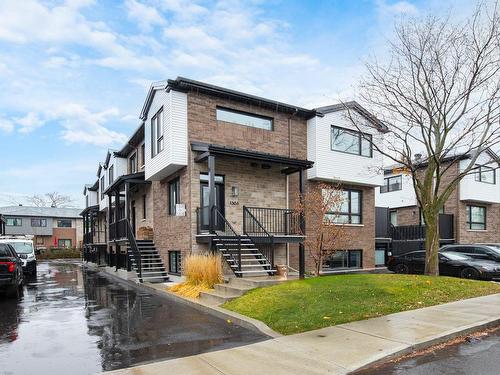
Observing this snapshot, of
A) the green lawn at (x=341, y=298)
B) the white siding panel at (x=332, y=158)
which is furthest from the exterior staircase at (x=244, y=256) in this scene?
the white siding panel at (x=332, y=158)

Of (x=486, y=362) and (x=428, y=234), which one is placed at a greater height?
(x=428, y=234)

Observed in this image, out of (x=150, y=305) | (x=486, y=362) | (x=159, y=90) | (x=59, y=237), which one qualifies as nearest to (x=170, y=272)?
(x=150, y=305)

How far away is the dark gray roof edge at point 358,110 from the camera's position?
15523 millimetres

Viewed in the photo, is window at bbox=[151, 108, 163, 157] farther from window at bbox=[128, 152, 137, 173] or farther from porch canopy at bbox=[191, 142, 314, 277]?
window at bbox=[128, 152, 137, 173]

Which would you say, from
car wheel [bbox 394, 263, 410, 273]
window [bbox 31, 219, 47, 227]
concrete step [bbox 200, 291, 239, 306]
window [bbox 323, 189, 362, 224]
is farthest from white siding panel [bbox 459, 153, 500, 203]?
window [bbox 31, 219, 47, 227]

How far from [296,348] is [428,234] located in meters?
8.55

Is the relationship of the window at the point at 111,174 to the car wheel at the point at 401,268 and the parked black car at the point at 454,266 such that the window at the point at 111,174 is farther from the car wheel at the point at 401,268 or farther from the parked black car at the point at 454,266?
the car wheel at the point at 401,268

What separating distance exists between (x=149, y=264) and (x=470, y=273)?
12.7 metres

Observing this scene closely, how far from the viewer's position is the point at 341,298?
31.2 feet

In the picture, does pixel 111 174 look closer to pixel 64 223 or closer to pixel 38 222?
pixel 38 222

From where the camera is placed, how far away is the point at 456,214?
27562mm

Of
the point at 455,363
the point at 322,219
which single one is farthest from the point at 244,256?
the point at 455,363

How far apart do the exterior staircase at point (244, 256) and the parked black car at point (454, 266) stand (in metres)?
7.92

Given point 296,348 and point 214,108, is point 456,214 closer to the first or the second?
point 214,108
